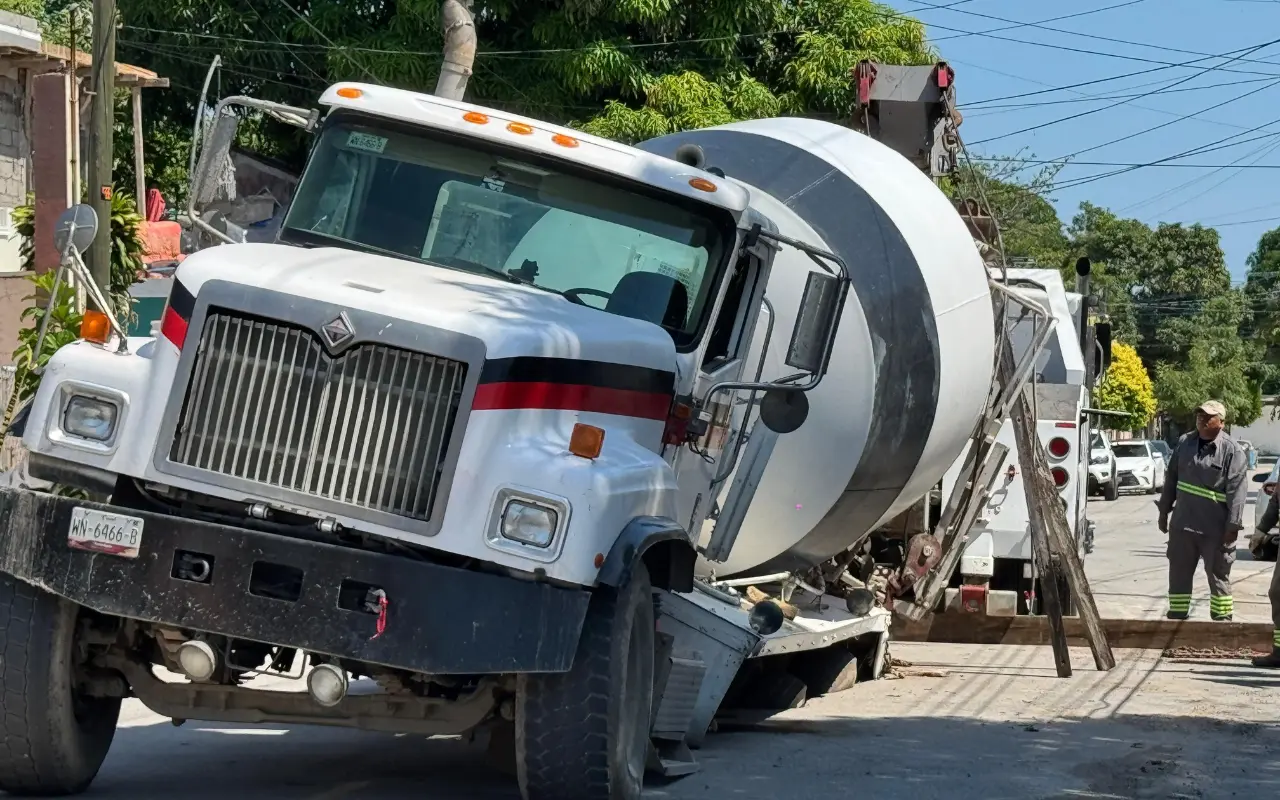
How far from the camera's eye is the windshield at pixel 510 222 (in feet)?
24.2

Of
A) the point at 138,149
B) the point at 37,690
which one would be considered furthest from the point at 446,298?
the point at 138,149

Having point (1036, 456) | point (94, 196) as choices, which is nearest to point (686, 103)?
point (94, 196)

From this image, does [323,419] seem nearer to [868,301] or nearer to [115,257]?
[868,301]

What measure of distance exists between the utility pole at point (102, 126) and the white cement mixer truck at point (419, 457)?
7.81 meters

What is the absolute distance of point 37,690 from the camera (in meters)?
6.35

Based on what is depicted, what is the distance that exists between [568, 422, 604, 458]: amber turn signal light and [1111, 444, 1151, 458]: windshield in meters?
45.1

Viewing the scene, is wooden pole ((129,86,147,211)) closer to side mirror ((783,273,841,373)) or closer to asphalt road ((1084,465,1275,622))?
asphalt road ((1084,465,1275,622))

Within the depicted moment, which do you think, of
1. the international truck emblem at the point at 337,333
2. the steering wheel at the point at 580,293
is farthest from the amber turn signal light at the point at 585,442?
the steering wheel at the point at 580,293

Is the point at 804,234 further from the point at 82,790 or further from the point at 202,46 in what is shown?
the point at 202,46

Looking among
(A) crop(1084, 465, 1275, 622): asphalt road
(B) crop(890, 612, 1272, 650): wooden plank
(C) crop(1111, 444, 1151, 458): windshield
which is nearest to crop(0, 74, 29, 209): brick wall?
(A) crop(1084, 465, 1275, 622): asphalt road

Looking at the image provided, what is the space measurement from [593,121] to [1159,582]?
9.01 meters

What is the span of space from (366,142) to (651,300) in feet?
4.49

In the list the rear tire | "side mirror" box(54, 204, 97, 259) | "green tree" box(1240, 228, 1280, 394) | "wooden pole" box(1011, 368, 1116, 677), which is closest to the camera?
the rear tire

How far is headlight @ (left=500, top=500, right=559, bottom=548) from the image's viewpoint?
19.8 feet
